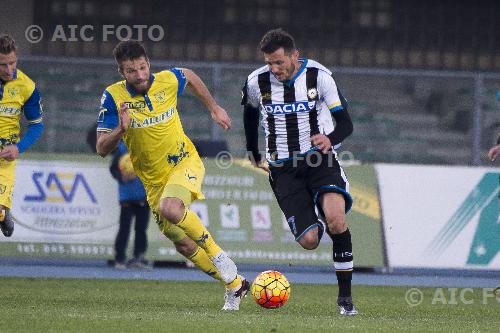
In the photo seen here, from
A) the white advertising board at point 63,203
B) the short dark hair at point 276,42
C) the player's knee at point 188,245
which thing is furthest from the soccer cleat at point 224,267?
the white advertising board at point 63,203

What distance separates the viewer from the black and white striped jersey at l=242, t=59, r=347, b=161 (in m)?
10.7

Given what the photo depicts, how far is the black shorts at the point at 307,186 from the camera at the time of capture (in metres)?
10.7

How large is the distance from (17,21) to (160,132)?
1214cm

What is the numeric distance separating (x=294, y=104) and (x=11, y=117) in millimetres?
2927

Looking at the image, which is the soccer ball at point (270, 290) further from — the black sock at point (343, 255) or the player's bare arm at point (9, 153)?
the player's bare arm at point (9, 153)

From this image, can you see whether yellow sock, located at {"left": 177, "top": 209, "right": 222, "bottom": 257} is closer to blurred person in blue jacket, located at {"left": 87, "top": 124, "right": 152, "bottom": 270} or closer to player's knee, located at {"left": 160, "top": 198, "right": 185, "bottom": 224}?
player's knee, located at {"left": 160, "top": 198, "right": 185, "bottom": 224}

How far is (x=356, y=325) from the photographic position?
9.48 metres

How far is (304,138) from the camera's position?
1085 cm

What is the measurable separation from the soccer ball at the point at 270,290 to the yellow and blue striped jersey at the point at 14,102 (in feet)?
10.2

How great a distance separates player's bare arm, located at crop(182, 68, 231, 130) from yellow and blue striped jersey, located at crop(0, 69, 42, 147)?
71.8 inches

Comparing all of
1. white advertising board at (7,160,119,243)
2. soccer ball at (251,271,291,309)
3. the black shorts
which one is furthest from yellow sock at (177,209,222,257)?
white advertising board at (7,160,119,243)

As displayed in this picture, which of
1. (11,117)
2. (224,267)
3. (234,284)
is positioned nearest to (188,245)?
(224,267)

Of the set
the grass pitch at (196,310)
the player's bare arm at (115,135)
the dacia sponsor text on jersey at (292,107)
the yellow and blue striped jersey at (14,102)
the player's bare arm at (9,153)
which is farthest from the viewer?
the yellow and blue striped jersey at (14,102)

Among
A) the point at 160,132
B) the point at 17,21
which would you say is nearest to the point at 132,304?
the point at 160,132
